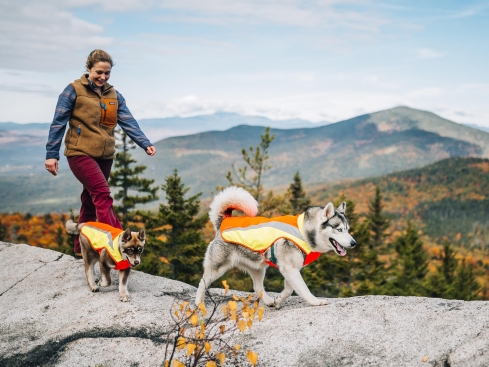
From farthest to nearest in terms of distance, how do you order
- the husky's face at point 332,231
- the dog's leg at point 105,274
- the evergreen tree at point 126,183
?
the evergreen tree at point 126,183, the dog's leg at point 105,274, the husky's face at point 332,231

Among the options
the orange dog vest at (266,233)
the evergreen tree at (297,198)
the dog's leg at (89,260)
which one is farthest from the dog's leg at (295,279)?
the evergreen tree at (297,198)

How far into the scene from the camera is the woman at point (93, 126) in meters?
7.68

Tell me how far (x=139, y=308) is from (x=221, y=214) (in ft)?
6.99

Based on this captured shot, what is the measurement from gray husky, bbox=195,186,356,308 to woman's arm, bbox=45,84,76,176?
10.00ft

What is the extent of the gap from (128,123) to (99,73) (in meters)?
1.24

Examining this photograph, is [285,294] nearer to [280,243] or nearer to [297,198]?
[280,243]

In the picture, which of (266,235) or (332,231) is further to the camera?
(266,235)

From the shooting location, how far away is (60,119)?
25.3 feet

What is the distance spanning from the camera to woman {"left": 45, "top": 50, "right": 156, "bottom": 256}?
7.68m

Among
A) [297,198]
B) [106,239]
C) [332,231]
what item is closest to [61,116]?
[106,239]

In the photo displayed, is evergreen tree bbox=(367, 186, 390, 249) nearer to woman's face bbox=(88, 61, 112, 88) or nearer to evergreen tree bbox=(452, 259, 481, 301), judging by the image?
evergreen tree bbox=(452, 259, 481, 301)

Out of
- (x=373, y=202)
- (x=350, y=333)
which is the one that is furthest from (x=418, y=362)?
(x=373, y=202)

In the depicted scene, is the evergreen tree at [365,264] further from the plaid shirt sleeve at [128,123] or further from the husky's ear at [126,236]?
the husky's ear at [126,236]

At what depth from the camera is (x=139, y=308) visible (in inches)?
292
